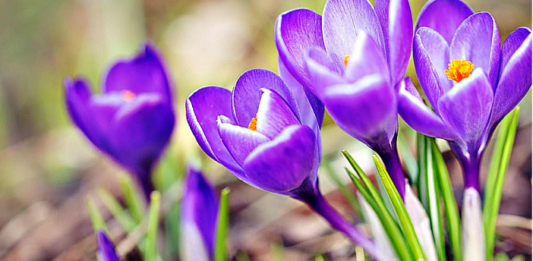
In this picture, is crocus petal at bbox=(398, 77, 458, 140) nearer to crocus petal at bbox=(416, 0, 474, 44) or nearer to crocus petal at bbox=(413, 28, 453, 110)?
crocus petal at bbox=(413, 28, 453, 110)

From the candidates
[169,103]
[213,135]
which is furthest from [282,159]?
[169,103]

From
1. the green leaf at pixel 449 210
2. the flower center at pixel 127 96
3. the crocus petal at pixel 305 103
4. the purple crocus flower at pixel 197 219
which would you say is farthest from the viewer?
the flower center at pixel 127 96

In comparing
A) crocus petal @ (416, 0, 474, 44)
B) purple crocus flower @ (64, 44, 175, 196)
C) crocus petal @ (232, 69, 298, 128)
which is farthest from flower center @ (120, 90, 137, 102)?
crocus petal @ (416, 0, 474, 44)

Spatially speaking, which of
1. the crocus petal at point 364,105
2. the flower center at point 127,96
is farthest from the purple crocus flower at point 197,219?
the crocus petal at point 364,105

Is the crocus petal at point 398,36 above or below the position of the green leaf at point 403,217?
above

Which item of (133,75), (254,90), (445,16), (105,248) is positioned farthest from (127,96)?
(445,16)

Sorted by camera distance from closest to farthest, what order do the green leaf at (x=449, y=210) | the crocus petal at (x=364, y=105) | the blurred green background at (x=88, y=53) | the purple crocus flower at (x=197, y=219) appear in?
the crocus petal at (x=364, y=105)
the green leaf at (x=449, y=210)
the purple crocus flower at (x=197, y=219)
the blurred green background at (x=88, y=53)

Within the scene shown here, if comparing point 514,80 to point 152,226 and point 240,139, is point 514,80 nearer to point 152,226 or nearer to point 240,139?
point 240,139

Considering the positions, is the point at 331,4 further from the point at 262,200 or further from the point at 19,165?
the point at 19,165

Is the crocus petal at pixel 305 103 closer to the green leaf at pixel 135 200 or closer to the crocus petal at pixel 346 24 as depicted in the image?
the crocus petal at pixel 346 24
